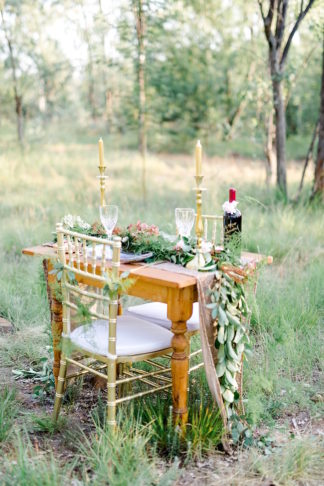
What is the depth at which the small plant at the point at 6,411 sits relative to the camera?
2658 millimetres

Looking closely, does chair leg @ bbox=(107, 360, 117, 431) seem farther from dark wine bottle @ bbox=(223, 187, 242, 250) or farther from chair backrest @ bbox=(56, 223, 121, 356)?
dark wine bottle @ bbox=(223, 187, 242, 250)

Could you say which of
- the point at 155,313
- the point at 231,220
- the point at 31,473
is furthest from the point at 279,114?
the point at 31,473

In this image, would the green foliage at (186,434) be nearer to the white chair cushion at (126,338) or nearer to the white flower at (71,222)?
the white chair cushion at (126,338)

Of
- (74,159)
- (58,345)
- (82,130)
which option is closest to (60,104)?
(82,130)

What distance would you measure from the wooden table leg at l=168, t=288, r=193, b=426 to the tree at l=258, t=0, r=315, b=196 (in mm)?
4838

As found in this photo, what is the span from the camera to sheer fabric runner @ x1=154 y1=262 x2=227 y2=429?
97.9 inches

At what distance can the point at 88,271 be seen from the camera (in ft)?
8.99

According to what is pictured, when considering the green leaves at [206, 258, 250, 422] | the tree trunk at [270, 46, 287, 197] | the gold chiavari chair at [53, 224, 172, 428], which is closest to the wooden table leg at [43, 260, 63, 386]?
the gold chiavari chair at [53, 224, 172, 428]

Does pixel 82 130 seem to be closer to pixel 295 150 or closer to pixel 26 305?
pixel 295 150

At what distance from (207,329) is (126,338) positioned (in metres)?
0.37

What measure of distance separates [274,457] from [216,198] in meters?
3.96

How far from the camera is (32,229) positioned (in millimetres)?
5695

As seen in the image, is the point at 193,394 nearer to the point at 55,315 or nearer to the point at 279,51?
Answer: the point at 55,315

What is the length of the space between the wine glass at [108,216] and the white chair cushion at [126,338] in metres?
0.44
